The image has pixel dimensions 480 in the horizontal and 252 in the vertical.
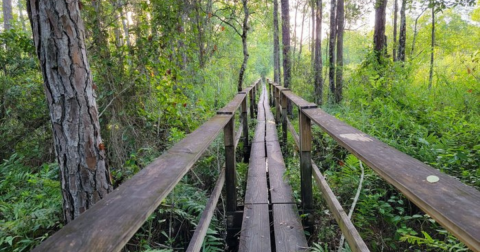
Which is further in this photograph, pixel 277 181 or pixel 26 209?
pixel 277 181

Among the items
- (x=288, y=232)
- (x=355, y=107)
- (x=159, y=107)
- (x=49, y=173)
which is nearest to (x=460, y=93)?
(x=355, y=107)

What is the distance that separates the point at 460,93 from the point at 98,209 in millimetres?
6231

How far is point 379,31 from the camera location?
24.8 ft

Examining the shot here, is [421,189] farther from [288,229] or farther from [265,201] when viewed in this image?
[265,201]

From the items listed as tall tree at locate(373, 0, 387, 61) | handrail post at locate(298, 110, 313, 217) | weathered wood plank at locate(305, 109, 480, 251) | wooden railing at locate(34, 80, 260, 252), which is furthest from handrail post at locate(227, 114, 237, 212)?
tall tree at locate(373, 0, 387, 61)

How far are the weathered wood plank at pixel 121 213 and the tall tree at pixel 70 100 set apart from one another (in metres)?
1.23

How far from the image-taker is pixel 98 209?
0.88 metres

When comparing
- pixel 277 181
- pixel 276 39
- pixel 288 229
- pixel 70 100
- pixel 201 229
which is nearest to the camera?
pixel 201 229

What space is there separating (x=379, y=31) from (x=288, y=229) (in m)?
6.96

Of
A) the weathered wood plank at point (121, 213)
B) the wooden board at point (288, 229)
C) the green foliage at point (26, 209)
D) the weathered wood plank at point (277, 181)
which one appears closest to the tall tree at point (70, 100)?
the green foliage at point (26, 209)

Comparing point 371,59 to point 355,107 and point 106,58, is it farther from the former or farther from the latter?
point 106,58

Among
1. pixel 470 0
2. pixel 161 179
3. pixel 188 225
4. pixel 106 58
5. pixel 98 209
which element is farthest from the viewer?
pixel 470 0

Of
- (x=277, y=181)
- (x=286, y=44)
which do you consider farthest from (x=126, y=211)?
(x=286, y=44)

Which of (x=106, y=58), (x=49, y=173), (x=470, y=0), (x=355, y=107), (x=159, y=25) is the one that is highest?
(x=470, y=0)
